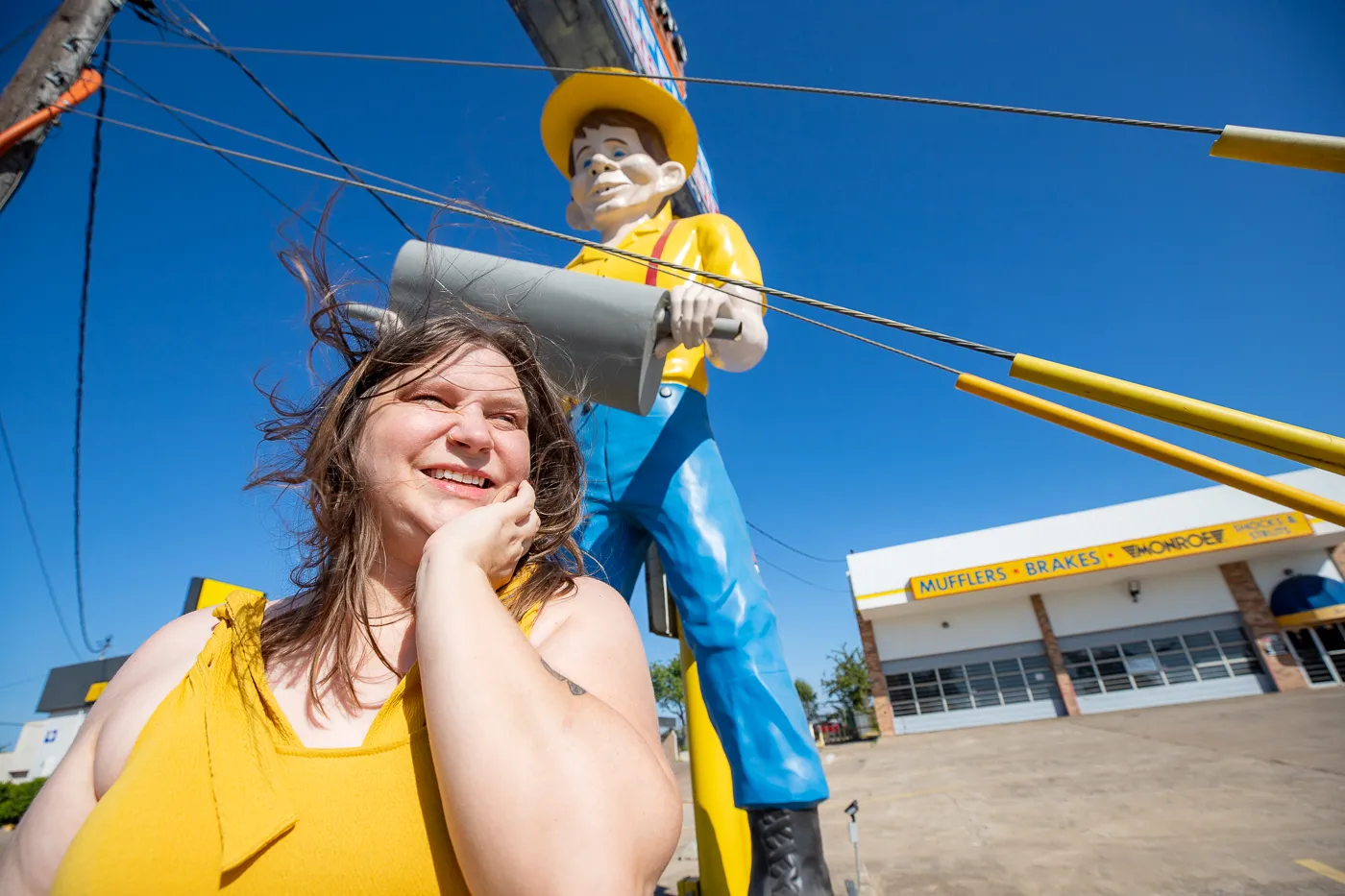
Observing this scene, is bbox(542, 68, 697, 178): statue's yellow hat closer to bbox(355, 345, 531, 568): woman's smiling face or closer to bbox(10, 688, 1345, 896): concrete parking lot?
bbox(355, 345, 531, 568): woman's smiling face

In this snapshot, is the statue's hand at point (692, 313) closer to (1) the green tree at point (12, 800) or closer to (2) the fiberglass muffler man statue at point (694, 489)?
(2) the fiberglass muffler man statue at point (694, 489)

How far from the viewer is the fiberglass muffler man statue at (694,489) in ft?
5.63

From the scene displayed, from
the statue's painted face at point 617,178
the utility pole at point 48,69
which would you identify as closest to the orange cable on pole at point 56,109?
the utility pole at point 48,69

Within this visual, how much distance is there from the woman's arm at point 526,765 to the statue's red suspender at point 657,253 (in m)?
1.66

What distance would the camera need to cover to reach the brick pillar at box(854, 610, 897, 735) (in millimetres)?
14773

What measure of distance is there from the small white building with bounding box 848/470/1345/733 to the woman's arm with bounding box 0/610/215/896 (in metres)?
15.2

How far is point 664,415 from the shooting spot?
2.12 meters

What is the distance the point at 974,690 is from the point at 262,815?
1673 centimetres

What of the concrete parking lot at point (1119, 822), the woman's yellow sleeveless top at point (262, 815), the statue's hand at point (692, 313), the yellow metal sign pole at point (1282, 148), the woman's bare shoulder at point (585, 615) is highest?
the statue's hand at point (692, 313)

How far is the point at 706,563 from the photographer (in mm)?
1941

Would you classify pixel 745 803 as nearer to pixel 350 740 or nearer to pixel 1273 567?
pixel 350 740

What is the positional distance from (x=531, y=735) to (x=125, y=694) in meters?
0.60

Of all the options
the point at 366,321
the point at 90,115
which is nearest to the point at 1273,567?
the point at 366,321

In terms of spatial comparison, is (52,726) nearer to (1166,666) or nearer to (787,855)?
(787,855)
